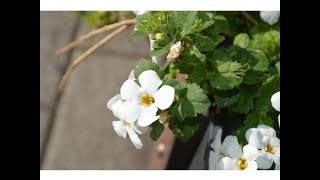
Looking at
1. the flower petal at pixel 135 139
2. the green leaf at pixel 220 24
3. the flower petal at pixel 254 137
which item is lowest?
the flower petal at pixel 254 137

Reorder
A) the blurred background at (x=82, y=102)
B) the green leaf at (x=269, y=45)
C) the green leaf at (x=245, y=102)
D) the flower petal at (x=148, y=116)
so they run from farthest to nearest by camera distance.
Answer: the blurred background at (x=82, y=102) < the green leaf at (x=269, y=45) < the green leaf at (x=245, y=102) < the flower petal at (x=148, y=116)

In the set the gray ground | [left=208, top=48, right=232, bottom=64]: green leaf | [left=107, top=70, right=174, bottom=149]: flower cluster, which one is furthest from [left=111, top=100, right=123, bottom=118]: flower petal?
the gray ground

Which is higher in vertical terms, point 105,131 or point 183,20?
point 183,20

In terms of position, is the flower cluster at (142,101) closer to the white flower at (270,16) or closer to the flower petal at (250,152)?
the flower petal at (250,152)

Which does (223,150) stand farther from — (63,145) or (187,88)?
(63,145)

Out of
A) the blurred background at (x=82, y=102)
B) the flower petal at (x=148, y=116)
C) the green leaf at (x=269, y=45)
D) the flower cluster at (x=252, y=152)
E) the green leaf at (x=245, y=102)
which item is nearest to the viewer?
the flower petal at (x=148, y=116)

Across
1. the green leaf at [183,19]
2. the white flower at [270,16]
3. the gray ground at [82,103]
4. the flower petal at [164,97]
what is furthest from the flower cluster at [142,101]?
the gray ground at [82,103]

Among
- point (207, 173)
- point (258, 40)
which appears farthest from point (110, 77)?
point (207, 173)

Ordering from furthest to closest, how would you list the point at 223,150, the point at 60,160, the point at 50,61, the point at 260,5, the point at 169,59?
1. the point at 50,61
2. the point at 60,160
3. the point at 260,5
4. the point at 223,150
5. the point at 169,59
